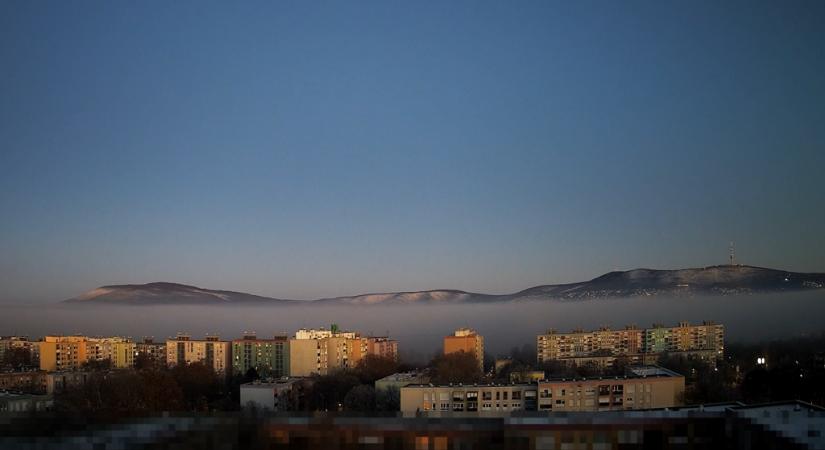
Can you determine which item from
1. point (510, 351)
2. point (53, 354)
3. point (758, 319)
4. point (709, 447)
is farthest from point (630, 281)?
point (53, 354)

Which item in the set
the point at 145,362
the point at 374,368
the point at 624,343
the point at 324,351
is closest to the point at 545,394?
the point at 374,368

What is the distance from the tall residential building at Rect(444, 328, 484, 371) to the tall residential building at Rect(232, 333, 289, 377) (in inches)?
211

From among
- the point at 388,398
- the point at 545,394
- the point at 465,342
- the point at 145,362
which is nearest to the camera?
the point at 545,394

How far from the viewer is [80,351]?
20875 millimetres

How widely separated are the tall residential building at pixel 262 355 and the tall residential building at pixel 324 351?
0.46m

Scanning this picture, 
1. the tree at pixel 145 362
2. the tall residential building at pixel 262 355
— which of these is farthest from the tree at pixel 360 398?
the tall residential building at pixel 262 355

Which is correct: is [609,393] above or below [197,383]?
above

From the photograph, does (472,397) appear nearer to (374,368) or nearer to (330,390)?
(330,390)

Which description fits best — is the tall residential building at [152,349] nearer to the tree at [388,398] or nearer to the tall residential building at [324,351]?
the tall residential building at [324,351]

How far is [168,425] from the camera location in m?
2.09

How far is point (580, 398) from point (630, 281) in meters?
4.04

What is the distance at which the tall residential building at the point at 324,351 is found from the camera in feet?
64.7

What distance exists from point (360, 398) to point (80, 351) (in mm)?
13175

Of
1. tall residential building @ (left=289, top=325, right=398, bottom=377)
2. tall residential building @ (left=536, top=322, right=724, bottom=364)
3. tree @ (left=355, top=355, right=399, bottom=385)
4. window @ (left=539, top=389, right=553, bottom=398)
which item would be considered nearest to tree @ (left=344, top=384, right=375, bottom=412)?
tree @ (left=355, top=355, right=399, bottom=385)
